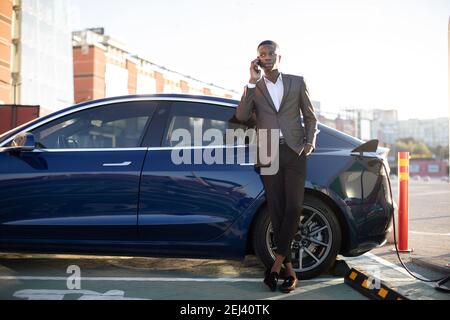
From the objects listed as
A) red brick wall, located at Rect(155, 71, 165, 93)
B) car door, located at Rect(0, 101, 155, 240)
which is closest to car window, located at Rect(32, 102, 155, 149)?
car door, located at Rect(0, 101, 155, 240)

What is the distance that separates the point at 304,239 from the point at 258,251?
1.30 ft

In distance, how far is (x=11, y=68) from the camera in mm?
14164

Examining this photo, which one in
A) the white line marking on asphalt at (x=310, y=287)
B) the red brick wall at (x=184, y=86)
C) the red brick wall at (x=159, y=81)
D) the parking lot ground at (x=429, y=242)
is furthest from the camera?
the red brick wall at (x=184, y=86)

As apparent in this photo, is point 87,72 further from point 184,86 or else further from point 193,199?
point 193,199

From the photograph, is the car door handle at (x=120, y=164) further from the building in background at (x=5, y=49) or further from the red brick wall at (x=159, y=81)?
the red brick wall at (x=159, y=81)

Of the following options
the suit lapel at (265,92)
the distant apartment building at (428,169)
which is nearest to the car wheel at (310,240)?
the suit lapel at (265,92)

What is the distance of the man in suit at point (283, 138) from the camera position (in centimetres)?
359

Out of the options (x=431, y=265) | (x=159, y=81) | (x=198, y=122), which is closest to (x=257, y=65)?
(x=198, y=122)

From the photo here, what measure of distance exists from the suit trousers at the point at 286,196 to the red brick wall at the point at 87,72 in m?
24.8

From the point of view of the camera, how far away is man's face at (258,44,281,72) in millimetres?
3544

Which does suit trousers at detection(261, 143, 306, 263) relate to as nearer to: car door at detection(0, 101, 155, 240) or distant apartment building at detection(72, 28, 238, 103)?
car door at detection(0, 101, 155, 240)
